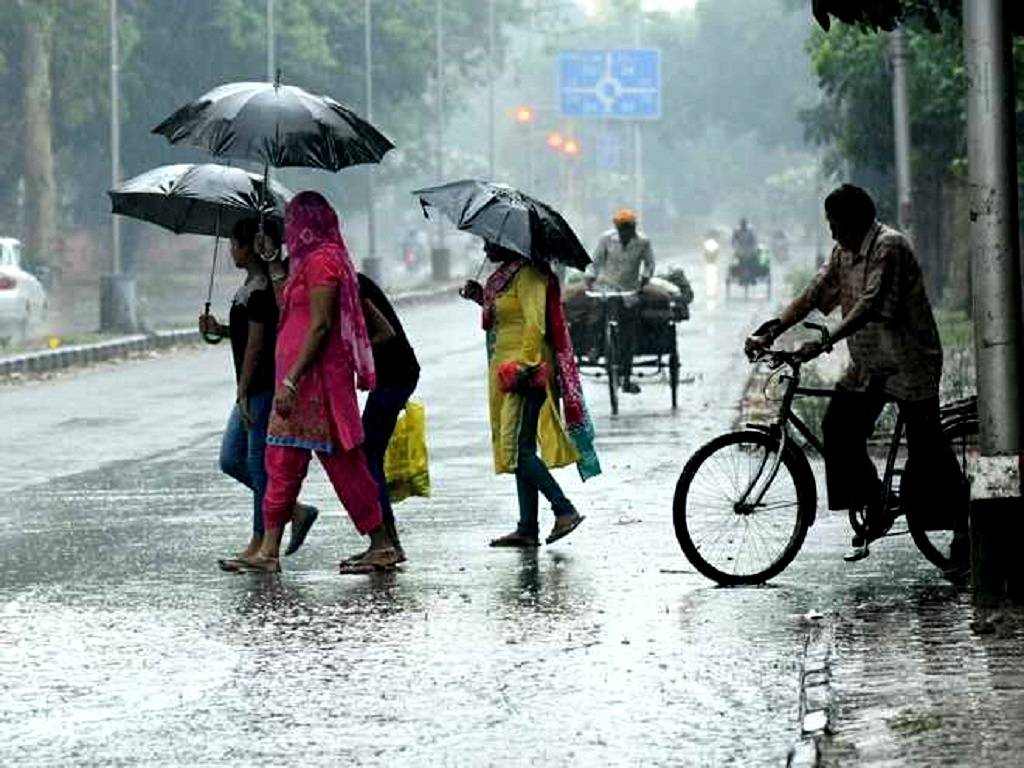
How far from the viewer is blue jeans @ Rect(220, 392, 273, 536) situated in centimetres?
1297

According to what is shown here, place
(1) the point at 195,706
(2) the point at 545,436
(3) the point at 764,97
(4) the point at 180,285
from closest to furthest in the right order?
(1) the point at 195,706, (2) the point at 545,436, (4) the point at 180,285, (3) the point at 764,97

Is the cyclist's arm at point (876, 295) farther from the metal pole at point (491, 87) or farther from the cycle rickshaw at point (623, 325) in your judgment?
the metal pole at point (491, 87)

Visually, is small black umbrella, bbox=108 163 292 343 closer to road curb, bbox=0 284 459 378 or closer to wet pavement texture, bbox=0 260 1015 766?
wet pavement texture, bbox=0 260 1015 766

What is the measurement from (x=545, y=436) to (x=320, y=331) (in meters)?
2.11

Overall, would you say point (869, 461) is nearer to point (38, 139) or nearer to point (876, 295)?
point (876, 295)

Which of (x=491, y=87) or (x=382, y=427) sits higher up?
(x=491, y=87)

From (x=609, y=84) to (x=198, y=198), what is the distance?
265 feet

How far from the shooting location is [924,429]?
11977 millimetres

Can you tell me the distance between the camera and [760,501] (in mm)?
11992

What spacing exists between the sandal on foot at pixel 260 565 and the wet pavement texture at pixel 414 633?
0.09 m

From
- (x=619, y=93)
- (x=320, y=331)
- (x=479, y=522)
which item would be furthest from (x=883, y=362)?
(x=619, y=93)

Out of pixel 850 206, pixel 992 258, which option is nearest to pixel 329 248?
pixel 850 206

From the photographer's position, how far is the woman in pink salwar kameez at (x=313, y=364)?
40.7ft

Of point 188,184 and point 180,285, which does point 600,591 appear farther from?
point 180,285
